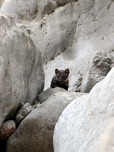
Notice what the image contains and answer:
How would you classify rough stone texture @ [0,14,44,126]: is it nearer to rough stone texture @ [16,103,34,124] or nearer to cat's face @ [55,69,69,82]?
rough stone texture @ [16,103,34,124]

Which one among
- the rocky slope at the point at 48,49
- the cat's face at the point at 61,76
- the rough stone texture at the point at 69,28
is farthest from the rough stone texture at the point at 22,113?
the rough stone texture at the point at 69,28

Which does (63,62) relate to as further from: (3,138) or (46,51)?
(3,138)

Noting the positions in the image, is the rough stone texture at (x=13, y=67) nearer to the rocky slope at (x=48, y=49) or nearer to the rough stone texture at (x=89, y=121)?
the rocky slope at (x=48, y=49)

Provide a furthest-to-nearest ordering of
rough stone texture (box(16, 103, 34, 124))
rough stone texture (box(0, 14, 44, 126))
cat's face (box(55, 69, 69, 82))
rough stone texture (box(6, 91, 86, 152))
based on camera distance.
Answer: cat's face (box(55, 69, 69, 82)), rough stone texture (box(16, 103, 34, 124)), rough stone texture (box(6, 91, 86, 152)), rough stone texture (box(0, 14, 44, 126))

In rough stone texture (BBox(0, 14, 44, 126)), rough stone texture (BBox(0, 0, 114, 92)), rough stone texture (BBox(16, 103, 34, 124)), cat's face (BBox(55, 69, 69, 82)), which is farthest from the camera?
rough stone texture (BBox(0, 0, 114, 92))

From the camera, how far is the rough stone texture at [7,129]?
303cm

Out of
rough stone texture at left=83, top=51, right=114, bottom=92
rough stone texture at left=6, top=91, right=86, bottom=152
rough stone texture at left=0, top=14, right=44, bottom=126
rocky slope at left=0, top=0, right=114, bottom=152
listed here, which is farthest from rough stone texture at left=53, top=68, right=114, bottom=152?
rough stone texture at left=83, top=51, right=114, bottom=92

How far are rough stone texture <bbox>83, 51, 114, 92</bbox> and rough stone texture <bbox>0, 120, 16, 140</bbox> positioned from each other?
7.83ft

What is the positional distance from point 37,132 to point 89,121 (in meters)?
1.61

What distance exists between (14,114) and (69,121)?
169cm

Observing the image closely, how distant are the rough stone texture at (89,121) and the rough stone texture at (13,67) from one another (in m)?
1.22

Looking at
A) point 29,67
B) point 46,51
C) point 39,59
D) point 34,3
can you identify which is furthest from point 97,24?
point 29,67

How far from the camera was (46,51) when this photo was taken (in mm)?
8320

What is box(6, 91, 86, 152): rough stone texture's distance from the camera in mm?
2990
